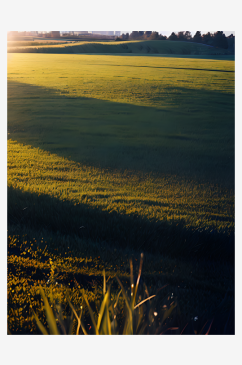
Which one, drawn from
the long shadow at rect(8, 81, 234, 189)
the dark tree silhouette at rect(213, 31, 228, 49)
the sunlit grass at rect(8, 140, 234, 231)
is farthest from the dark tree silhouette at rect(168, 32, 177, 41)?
the sunlit grass at rect(8, 140, 234, 231)

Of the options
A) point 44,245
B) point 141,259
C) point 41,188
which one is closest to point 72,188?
point 41,188

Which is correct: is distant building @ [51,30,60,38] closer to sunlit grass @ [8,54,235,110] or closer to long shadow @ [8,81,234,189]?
sunlit grass @ [8,54,235,110]

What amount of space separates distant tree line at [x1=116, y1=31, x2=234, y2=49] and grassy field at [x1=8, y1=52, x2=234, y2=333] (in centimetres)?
20

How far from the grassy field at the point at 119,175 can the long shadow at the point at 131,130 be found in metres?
0.01

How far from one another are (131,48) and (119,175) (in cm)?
148

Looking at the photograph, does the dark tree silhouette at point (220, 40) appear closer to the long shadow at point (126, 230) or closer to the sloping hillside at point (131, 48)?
the sloping hillside at point (131, 48)

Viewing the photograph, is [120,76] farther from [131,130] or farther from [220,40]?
[220,40]

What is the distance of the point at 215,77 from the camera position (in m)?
2.71

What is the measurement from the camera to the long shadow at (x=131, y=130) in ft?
8.54

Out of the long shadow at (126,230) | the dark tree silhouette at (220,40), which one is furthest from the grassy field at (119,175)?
the dark tree silhouette at (220,40)

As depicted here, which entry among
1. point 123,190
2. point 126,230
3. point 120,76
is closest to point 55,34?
point 120,76

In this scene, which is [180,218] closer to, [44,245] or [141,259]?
[141,259]

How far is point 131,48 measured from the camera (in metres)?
2.92

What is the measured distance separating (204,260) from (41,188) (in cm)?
161
